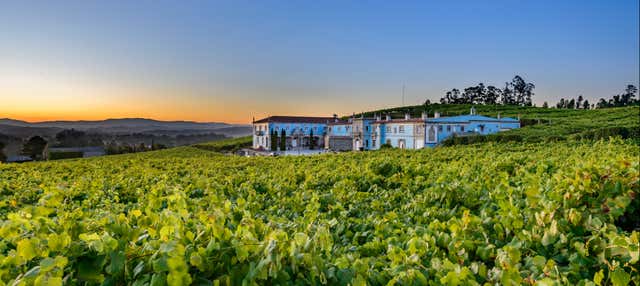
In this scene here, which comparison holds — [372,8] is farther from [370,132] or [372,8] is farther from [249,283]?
[370,132]

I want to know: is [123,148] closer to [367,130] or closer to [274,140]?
[274,140]

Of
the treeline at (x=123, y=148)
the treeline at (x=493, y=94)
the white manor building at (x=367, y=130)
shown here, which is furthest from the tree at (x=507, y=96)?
the treeline at (x=123, y=148)

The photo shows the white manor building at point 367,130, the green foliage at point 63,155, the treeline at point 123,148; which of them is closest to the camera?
the green foliage at point 63,155

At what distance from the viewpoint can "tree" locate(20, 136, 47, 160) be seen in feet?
134

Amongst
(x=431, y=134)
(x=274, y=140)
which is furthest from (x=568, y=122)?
(x=274, y=140)

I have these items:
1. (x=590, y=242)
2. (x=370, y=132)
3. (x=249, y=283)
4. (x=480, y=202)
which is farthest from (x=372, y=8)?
(x=370, y=132)

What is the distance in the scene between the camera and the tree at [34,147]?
40791mm

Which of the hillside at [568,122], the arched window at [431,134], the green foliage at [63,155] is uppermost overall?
the hillside at [568,122]

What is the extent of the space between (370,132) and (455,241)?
51.3 m

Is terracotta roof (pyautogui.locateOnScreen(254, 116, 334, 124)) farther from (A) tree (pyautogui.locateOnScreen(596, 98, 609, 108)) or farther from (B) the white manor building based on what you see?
(A) tree (pyautogui.locateOnScreen(596, 98, 609, 108))

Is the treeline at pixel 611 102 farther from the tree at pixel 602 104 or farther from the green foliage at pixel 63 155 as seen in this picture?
the green foliage at pixel 63 155

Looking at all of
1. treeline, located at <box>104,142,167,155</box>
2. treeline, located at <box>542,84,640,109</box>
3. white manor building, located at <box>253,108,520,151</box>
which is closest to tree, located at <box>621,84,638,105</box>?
treeline, located at <box>542,84,640,109</box>

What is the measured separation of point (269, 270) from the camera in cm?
145

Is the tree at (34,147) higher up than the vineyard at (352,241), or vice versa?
the vineyard at (352,241)
